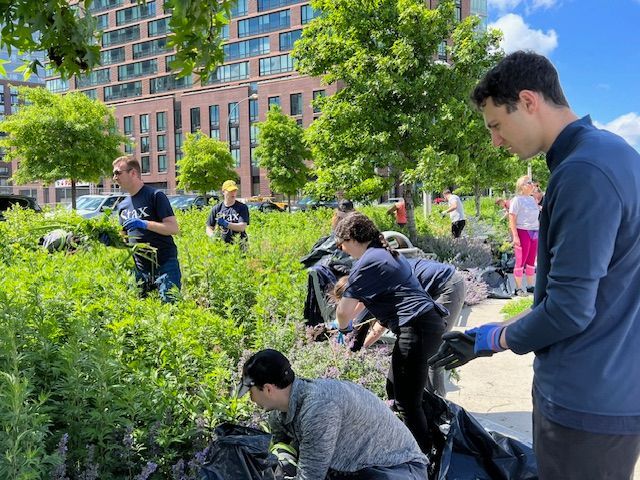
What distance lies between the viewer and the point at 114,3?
232ft

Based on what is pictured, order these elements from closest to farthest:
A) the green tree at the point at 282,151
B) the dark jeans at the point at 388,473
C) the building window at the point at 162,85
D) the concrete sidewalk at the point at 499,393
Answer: the dark jeans at the point at 388,473
the concrete sidewalk at the point at 499,393
the green tree at the point at 282,151
the building window at the point at 162,85

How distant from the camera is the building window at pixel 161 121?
224 ft

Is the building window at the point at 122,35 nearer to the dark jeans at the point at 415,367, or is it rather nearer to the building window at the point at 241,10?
the building window at the point at 241,10

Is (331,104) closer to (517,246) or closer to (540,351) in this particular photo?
(517,246)

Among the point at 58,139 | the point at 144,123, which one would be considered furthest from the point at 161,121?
the point at 58,139

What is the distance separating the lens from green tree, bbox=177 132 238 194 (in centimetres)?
3962

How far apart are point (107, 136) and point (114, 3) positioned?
53508mm

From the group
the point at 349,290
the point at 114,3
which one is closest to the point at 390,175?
the point at 349,290

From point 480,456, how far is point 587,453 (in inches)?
57.7

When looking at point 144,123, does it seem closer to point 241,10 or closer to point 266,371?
point 241,10

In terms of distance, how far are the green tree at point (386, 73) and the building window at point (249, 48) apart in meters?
53.1

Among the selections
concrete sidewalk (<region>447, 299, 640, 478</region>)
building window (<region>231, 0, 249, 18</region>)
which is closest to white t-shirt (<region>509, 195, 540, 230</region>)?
concrete sidewalk (<region>447, 299, 640, 478</region>)

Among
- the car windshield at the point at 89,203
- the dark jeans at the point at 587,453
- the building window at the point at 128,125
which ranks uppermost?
the building window at the point at 128,125

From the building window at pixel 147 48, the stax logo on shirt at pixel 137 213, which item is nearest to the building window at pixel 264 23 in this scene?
the building window at pixel 147 48
